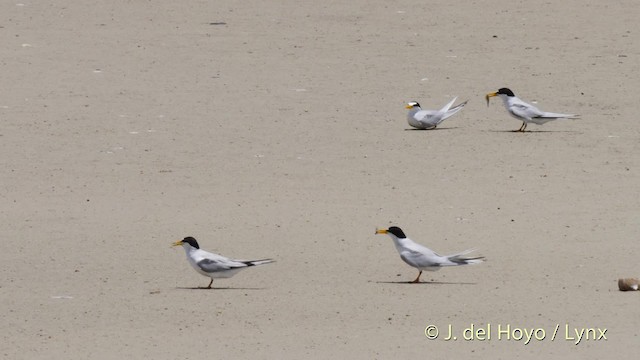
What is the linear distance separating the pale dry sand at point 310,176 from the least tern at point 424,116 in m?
0.14

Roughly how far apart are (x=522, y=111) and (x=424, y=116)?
3.05 feet

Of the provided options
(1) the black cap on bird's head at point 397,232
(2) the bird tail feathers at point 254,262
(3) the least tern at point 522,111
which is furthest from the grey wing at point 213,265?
(3) the least tern at point 522,111

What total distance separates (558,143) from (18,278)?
613cm

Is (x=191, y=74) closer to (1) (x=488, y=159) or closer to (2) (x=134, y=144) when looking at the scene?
(2) (x=134, y=144)

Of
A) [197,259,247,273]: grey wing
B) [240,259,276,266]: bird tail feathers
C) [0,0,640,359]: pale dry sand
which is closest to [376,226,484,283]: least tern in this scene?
[0,0,640,359]: pale dry sand

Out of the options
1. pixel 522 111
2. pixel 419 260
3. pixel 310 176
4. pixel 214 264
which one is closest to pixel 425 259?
pixel 419 260

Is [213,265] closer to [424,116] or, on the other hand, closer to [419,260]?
[419,260]

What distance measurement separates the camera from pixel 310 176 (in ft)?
47.9

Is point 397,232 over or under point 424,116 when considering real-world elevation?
over

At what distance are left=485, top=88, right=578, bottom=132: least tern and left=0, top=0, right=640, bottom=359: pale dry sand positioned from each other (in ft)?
0.76

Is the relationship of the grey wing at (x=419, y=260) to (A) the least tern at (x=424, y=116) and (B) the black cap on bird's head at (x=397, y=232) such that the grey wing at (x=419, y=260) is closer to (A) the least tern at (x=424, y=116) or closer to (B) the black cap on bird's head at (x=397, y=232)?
(B) the black cap on bird's head at (x=397, y=232)

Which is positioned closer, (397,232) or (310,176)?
(397,232)

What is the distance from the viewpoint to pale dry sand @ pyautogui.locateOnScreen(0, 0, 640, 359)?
10.3 meters

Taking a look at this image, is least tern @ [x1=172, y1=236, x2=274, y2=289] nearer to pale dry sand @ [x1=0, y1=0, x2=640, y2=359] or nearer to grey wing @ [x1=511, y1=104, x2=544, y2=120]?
pale dry sand @ [x1=0, y1=0, x2=640, y2=359]
